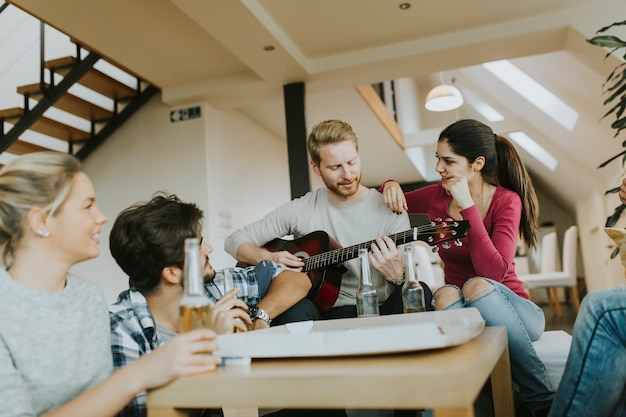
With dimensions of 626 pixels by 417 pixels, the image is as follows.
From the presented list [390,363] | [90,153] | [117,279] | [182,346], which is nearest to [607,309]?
[390,363]

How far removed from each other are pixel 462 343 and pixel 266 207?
5318mm

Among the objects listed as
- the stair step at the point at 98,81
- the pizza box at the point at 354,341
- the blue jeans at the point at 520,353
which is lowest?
the blue jeans at the point at 520,353

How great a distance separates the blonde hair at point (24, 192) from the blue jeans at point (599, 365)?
1.01m

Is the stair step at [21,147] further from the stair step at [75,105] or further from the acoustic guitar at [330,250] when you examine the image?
the acoustic guitar at [330,250]

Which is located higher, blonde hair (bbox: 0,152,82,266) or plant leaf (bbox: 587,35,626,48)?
plant leaf (bbox: 587,35,626,48)

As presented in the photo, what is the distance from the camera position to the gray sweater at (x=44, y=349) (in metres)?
0.84

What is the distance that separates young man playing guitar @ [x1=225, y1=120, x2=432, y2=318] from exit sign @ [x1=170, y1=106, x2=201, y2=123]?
113 inches

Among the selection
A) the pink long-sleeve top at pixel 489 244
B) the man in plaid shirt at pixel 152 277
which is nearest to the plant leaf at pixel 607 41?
the pink long-sleeve top at pixel 489 244

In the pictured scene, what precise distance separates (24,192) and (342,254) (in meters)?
1.22

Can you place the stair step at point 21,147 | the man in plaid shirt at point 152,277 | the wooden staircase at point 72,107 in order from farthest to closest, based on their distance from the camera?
the stair step at point 21,147
the wooden staircase at point 72,107
the man in plaid shirt at point 152,277

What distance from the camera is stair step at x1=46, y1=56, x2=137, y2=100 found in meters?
4.45

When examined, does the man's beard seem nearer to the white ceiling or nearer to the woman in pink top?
the woman in pink top

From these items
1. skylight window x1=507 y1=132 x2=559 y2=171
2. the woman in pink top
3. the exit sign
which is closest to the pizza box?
the woman in pink top

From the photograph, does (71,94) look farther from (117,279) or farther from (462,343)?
(462,343)
